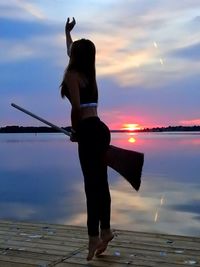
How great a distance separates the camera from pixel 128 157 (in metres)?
4.03

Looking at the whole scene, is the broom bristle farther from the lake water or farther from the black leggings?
the lake water

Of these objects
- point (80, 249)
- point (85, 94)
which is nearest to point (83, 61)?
point (85, 94)

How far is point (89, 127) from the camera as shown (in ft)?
12.2

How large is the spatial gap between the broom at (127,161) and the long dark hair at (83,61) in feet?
1.42

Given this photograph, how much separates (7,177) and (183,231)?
1188cm

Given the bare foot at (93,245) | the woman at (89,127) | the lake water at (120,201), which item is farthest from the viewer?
the lake water at (120,201)

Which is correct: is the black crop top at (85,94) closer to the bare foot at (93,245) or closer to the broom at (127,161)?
the broom at (127,161)

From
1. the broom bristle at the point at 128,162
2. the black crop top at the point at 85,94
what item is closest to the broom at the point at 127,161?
the broom bristle at the point at 128,162

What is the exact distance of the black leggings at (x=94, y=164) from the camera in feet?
12.3

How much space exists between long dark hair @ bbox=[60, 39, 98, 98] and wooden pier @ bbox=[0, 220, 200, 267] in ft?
4.11

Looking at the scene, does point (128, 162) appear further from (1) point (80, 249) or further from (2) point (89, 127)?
(1) point (80, 249)

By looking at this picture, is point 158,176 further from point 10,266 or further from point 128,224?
point 10,266

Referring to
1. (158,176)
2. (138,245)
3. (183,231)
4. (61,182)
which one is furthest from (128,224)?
(158,176)

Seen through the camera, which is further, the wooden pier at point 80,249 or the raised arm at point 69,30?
the raised arm at point 69,30
